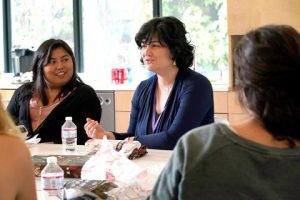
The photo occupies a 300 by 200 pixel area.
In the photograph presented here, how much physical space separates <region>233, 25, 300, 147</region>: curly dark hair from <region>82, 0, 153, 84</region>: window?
3.75 m

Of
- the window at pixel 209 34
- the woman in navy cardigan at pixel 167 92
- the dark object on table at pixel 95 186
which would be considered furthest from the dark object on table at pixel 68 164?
the window at pixel 209 34

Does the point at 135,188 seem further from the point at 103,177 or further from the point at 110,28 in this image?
the point at 110,28

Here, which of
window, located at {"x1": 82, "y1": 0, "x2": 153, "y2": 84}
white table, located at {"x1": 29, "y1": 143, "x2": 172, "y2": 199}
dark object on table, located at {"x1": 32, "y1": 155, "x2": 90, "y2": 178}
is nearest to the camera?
dark object on table, located at {"x1": 32, "y1": 155, "x2": 90, "y2": 178}

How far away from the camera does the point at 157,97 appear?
262cm

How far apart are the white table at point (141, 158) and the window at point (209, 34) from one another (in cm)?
226

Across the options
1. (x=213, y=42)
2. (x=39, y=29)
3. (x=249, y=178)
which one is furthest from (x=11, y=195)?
(x=39, y=29)

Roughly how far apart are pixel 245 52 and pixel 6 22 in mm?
4731

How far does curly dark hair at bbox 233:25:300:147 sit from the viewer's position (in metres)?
0.95

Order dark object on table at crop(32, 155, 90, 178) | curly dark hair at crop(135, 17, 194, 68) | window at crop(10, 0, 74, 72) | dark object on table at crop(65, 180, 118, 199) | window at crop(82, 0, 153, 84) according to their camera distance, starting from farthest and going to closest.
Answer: window at crop(10, 0, 74, 72), window at crop(82, 0, 153, 84), curly dark hair at crop(135, 17, 194, 68), dark object on table at crop(32, 155, 90, 178), dark object on table at crop(65, 180, 118, 199)

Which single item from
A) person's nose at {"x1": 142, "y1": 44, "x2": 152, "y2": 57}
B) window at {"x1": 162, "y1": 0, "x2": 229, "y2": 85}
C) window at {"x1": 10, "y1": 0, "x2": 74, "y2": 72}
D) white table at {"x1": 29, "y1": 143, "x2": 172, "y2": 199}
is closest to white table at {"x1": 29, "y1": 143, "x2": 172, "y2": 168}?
white table at {"x1": 29, "y1": 143, "x2": 172, "y2": 199}

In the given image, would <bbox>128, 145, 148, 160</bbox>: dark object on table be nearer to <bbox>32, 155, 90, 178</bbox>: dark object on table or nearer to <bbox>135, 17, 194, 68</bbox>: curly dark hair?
<bbox>32, 155, 90, 178</bbox>: dark object on table

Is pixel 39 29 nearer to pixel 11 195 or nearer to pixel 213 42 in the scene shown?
pixel 213 42

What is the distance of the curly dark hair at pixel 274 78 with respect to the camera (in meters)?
0.95

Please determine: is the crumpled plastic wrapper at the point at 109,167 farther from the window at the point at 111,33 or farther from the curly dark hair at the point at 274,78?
the window at the point at 111,33
